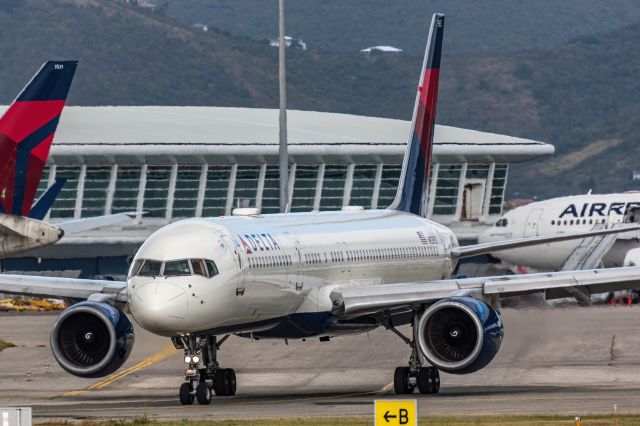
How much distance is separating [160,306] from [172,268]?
0.96m

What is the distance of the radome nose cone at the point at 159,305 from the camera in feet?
106

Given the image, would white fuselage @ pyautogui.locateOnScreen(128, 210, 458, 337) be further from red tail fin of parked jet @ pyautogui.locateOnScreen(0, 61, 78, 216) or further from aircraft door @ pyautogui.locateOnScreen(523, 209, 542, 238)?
aircraft door @ pyautogui.locateOnScreen(523, 209, 542, 238)

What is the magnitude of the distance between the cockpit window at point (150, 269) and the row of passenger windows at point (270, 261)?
2.46 metres

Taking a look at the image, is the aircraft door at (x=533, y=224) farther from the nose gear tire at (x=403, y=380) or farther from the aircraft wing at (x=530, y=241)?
the nose gear tire at (x=403, y=380)

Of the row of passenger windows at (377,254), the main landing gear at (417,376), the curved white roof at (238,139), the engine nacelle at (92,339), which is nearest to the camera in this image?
the engine nacelle at (92,339)

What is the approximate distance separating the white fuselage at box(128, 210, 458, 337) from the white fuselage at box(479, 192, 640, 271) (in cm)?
4442

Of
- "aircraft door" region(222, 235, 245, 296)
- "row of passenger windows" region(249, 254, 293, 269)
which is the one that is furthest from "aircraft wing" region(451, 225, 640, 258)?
"aircraft door" region(222, 235, 245, 296)

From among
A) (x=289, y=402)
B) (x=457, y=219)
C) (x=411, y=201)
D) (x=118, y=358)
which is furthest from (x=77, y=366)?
(x=457, y=219)

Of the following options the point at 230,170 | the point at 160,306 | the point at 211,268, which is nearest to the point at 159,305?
the point at 160,306

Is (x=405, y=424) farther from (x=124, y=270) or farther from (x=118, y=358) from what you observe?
(x=124, y=270)

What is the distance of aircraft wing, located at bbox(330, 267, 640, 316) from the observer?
36.4 metres

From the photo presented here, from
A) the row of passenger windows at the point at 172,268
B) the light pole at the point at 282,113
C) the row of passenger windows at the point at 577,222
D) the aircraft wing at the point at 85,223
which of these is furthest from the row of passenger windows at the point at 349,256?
the row of passenger windows at the point at 577,222

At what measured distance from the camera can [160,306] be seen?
3216cm

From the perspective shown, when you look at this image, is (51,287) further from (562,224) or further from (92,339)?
(562,224)
